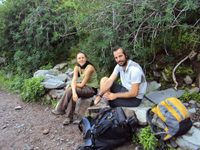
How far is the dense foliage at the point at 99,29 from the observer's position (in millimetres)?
5312

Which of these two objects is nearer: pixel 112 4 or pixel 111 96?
pixel 111 96

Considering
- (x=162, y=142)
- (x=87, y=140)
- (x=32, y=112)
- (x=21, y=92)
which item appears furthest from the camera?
(x=21, y=92)

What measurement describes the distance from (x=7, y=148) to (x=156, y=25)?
3.06 metres

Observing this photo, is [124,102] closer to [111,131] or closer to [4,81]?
[111,131]

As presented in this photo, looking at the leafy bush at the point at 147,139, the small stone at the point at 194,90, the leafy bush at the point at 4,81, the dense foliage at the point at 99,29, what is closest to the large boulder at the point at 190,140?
the leafy bush at the point at 147,139

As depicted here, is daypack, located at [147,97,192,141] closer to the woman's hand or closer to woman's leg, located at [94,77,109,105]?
woman's leg, located at [94,77,109,105]

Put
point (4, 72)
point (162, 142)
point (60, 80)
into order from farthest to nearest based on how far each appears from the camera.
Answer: point (4, 72)
point (60, 80)
point (162, 142)

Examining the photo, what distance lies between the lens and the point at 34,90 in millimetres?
6895

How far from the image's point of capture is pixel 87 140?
4.70 m

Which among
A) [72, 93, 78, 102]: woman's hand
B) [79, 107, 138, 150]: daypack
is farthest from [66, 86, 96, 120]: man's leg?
[79, 107, 138, 150]: daypack

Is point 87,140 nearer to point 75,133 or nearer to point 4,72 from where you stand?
point 75,133

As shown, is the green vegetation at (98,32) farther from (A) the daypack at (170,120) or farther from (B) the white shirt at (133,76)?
(A) the daypack at (170,120)

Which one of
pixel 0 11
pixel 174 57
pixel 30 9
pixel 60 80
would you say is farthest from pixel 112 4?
pixel 0 11

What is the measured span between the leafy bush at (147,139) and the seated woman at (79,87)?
4.93 feet
